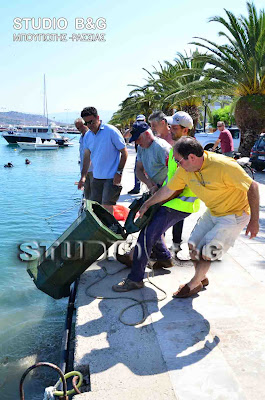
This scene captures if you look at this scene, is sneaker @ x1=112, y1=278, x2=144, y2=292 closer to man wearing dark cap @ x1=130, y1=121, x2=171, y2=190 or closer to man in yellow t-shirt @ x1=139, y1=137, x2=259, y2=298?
man in yellow t-shirt @ x1=139, y1=137, x2=259, y2=298

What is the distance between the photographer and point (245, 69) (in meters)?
16.1

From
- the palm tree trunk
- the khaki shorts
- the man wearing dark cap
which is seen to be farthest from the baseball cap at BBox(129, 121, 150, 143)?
the palm tree trunk

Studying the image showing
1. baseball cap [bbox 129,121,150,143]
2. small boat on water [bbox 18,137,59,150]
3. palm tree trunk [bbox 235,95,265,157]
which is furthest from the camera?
small boat on water [bbox 18,137,59,150]

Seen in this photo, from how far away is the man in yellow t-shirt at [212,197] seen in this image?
3.29m

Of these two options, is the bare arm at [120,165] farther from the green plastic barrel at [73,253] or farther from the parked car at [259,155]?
the parked car at [259,155]

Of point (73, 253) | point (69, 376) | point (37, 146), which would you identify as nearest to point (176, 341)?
point (69, 376)

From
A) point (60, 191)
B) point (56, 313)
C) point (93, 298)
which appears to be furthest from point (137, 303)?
point (60, 191)

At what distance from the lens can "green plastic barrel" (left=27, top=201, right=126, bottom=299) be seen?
365 cm

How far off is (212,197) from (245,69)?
14.3m

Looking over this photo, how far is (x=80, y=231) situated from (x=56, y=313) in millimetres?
1851

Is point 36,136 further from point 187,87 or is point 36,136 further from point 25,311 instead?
point 25,311

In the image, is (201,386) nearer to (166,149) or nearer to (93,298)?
(93,298)

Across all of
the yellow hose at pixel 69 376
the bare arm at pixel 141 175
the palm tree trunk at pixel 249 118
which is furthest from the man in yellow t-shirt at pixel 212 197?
the palm tree trunk at pixel 249 118

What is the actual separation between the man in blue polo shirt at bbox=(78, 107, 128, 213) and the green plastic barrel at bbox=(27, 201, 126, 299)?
1328 mm
